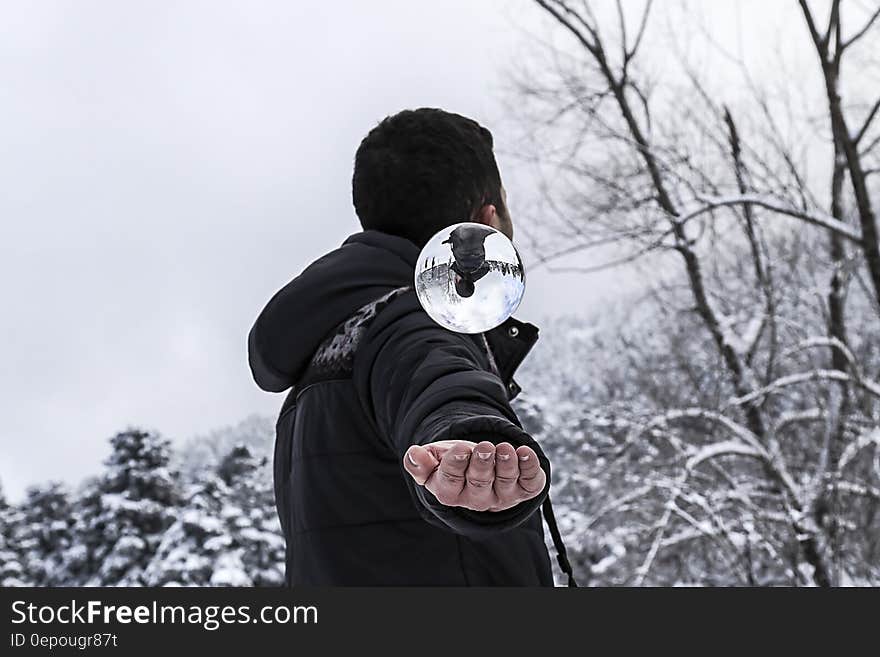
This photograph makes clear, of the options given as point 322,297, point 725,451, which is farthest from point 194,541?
point 322,297

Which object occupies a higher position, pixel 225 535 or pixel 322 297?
pixel 225 535

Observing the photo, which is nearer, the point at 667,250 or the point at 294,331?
the point at 294,331

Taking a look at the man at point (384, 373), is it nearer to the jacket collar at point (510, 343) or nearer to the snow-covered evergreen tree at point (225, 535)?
the jacket collar at point (510, 343)

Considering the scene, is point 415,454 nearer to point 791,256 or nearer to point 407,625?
point 407,625

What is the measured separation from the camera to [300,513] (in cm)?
70

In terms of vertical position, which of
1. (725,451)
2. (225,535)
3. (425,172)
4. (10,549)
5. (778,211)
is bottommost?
(425,172)

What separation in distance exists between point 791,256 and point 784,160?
0.38m

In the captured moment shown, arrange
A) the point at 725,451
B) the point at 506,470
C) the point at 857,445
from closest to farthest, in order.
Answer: the point at 506,470
the point at 857,445
the point at 725,451

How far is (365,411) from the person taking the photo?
2.19ft

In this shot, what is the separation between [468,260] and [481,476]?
9 cm

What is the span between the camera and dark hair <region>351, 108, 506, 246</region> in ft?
2.38

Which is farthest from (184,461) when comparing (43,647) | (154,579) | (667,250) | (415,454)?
(415,454)

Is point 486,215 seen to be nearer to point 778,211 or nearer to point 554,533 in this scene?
point 554,533

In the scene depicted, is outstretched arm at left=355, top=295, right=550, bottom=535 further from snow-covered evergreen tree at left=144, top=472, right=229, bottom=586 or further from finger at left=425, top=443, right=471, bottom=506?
snow-covered evergreen tree at left=144, top=472, right=229, bottom=586
